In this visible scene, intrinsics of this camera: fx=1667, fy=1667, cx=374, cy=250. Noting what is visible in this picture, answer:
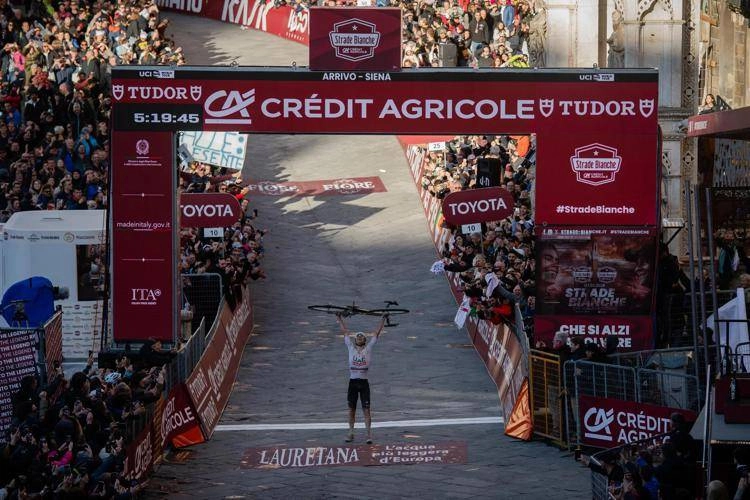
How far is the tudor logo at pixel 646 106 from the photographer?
77.7 feet

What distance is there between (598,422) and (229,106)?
7047mm

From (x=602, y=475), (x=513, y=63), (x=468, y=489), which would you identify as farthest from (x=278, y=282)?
(x=602, y=475)

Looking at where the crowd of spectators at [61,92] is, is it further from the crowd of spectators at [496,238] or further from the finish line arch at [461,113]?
the crowd of spectators at [496,238]

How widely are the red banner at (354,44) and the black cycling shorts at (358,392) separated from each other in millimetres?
4452

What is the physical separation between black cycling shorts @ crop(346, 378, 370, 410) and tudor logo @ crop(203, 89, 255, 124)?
160 inches

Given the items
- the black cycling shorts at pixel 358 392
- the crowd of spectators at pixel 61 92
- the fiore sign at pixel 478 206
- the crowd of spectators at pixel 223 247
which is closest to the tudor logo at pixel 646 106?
the fiore sign at pixel 478 206

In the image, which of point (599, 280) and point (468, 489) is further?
point (599, 280)

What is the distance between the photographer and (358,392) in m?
23.1

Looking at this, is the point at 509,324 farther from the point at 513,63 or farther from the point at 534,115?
the point at 513,63

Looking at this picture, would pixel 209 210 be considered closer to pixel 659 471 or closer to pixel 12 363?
pixel 12 363

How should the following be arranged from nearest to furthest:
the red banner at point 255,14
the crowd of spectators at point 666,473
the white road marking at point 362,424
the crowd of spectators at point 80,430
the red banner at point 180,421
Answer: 1. the crowd of spectators at point 666,473
2. the crowd of spectators at point 80,430
3. the red banner at point 180,421
4. the white road marking at point 362,424
5. the red banner at point 255,14

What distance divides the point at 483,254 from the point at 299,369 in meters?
4.24

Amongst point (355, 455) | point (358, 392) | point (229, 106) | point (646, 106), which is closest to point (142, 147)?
point (229, 106)

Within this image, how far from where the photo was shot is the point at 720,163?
29781 millimetres
